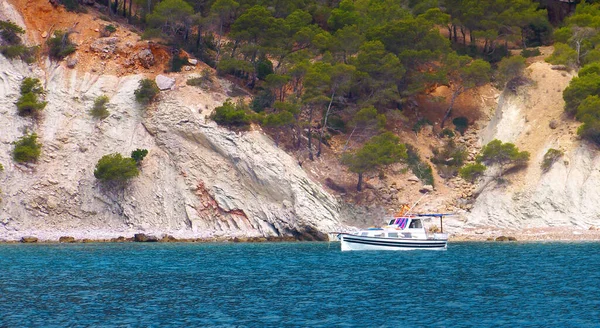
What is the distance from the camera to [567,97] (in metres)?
66.5

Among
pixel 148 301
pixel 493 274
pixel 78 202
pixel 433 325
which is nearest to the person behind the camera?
pixel 433 325

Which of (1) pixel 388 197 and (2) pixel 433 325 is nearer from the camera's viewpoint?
(2) pixel 433 325

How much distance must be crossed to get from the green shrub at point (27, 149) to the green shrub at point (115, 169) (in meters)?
4.95

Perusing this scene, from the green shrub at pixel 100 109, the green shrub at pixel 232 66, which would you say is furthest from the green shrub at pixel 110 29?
→ the green shrub at pixel 232 66

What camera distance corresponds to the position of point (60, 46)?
225 feet

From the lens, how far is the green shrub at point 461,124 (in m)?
73.4

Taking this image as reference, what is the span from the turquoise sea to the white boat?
7.95ft

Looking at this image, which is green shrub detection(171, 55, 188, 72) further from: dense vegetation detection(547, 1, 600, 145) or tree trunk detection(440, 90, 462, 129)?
dense vegetation detection(547, 1, 600, 145)

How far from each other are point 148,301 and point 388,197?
3904cm

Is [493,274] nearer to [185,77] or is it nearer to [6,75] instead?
[185,77]

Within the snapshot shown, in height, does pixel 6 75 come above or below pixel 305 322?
above

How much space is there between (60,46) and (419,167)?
110ft

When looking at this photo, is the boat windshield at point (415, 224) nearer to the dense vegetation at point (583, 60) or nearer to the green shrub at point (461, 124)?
the dense vegetation at point (583, 60)

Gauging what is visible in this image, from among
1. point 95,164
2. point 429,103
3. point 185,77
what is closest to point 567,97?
point 429,103
